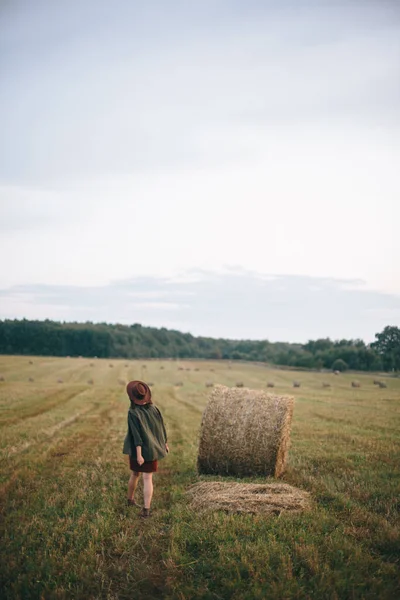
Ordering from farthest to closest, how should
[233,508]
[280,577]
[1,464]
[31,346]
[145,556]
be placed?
1. [31,346]
2. [1,464]
3. [233,508]
4. [145,556]
5. [280,577]

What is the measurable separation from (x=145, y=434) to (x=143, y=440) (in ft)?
0.32

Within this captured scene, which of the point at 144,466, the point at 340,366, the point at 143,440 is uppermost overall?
the point at 143,440

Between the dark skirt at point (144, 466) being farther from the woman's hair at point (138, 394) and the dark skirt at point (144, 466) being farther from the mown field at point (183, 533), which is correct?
the woman's hair at point (138, 394)

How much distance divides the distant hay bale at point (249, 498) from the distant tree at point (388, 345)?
58823mm

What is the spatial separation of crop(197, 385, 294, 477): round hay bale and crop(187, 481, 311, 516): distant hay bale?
63.3 inches

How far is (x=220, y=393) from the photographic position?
405 inches

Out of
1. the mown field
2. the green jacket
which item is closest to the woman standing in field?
the green jacket

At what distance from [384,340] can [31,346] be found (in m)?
60.4

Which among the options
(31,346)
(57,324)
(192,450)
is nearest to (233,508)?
(192,450)

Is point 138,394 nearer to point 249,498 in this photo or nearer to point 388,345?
point 249,498

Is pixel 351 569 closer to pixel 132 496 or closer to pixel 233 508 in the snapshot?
pixel 233 508

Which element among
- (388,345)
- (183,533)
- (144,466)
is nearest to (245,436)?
(144,466)

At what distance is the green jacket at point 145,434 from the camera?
705 centimetres

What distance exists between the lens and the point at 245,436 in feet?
31.0
